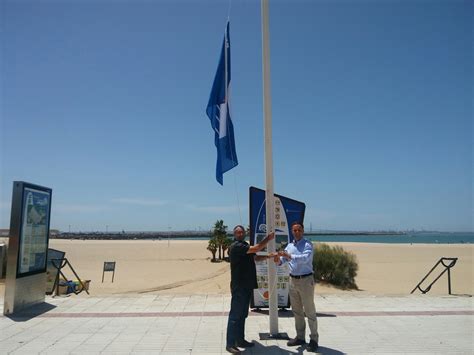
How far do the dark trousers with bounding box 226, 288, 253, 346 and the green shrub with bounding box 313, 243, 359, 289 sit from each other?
38.5 feet

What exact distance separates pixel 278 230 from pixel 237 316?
334 centimetres

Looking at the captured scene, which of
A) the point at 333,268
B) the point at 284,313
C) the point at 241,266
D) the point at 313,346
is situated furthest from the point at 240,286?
the point at 333,268

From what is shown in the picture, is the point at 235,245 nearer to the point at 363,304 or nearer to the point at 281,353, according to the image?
the point at 281,353

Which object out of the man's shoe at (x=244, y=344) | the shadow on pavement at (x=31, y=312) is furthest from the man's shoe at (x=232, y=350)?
the shadow on pavement at (x=31, y=312)

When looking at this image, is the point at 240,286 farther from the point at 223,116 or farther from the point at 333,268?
the point at 333,268

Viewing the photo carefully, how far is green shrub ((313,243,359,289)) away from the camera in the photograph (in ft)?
57.4

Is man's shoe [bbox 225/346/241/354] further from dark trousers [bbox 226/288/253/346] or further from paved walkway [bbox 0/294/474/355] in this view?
paved walkway [bbox 0/294/474/355]

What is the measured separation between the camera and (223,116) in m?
7.30

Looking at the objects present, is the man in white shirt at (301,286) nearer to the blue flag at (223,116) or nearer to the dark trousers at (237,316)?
the dark trousers at (237,316)

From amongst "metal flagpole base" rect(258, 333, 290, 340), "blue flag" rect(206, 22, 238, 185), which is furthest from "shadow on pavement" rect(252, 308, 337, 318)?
"blue flag" rect(206, 22, 238, 185)

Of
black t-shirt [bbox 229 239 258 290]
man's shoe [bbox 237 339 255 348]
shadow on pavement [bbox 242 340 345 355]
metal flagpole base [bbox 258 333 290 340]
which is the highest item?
black t-shirt [bbox 229 239 258 290]

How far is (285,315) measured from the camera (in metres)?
8.70

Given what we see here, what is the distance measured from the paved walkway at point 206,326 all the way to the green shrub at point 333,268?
23.4 feet

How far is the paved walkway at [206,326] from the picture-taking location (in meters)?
6.25
